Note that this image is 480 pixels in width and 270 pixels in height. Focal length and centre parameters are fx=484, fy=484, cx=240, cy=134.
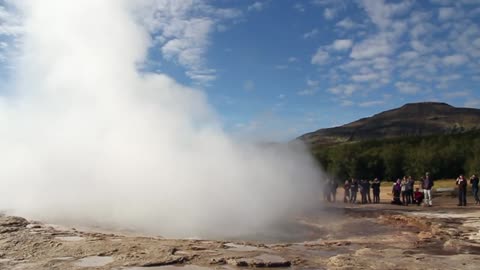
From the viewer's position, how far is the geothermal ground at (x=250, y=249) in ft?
24.5

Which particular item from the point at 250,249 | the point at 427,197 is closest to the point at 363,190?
the point at 427,197

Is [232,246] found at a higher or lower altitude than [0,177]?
lower

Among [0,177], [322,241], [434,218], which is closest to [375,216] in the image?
[434,218]

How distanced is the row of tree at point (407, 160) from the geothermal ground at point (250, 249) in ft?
97.9

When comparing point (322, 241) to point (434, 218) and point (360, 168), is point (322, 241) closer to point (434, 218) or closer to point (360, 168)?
point (434, 218)

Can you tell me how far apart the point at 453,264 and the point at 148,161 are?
34.1 feet

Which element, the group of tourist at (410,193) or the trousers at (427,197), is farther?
the group of tourist at (410,193)

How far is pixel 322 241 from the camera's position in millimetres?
10492

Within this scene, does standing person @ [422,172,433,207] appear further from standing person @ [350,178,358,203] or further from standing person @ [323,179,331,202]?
standing person @ [323,179,331,202]

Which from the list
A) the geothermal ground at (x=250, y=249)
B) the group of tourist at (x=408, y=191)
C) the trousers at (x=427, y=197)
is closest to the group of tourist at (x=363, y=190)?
the group of tourist at (x=408, y=191)

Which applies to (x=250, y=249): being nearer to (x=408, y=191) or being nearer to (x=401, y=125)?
(x=408, y=191)

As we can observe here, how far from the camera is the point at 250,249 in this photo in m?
8.74

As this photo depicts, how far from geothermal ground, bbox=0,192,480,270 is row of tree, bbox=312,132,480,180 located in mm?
29846

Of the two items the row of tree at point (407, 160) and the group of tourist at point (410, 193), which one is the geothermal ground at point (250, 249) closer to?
the group of tourist at point (410, 193)
